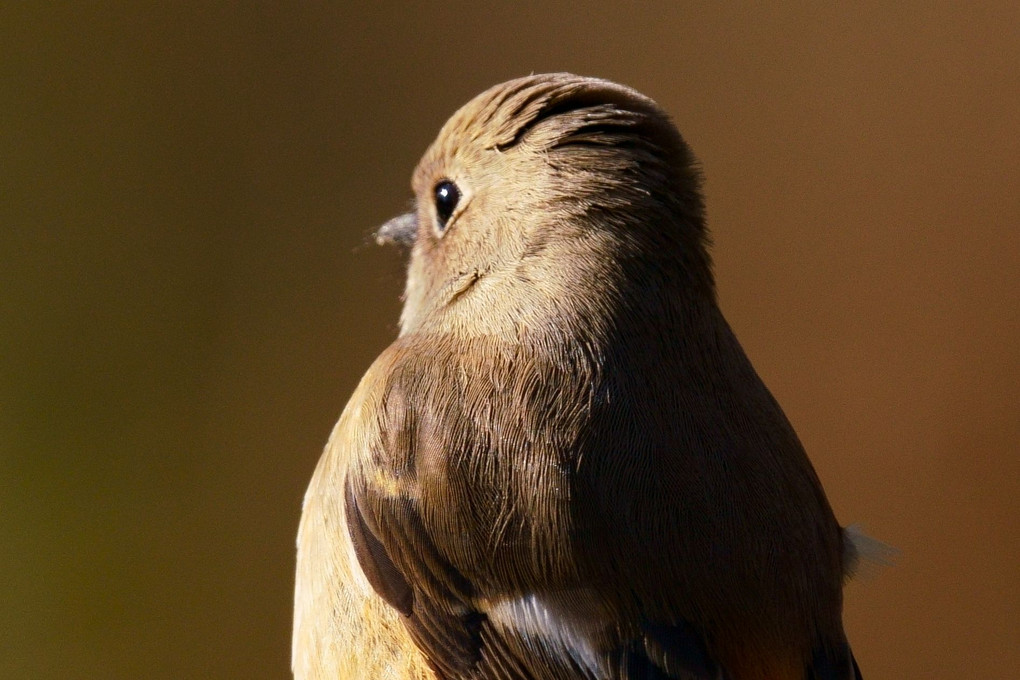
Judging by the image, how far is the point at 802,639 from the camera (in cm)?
115

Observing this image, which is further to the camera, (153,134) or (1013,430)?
(153,134)

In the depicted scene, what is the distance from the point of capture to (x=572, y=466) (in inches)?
43.1

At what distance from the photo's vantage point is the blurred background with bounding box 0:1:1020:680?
2.18m

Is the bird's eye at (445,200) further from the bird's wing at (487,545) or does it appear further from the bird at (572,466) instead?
the bird's wing at (487,545)

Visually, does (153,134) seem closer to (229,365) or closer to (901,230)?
(229,365)

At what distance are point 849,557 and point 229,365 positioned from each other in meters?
1.51

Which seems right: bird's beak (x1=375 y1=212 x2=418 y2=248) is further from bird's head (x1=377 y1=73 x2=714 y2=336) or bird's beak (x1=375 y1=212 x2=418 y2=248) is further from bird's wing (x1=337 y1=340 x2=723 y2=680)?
bird's wing (x1=337 y1=340 x2=723 y2=680)

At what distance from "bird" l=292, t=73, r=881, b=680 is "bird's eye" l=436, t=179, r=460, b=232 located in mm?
58

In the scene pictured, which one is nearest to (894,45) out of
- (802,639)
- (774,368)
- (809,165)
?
(809,165)

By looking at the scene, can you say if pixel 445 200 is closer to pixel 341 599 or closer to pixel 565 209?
pixel 565 209

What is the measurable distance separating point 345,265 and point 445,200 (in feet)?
3.17

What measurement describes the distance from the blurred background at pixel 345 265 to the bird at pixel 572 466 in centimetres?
94

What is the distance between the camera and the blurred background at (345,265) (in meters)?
2.18

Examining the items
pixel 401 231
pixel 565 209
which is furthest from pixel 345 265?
pixel 565 209
